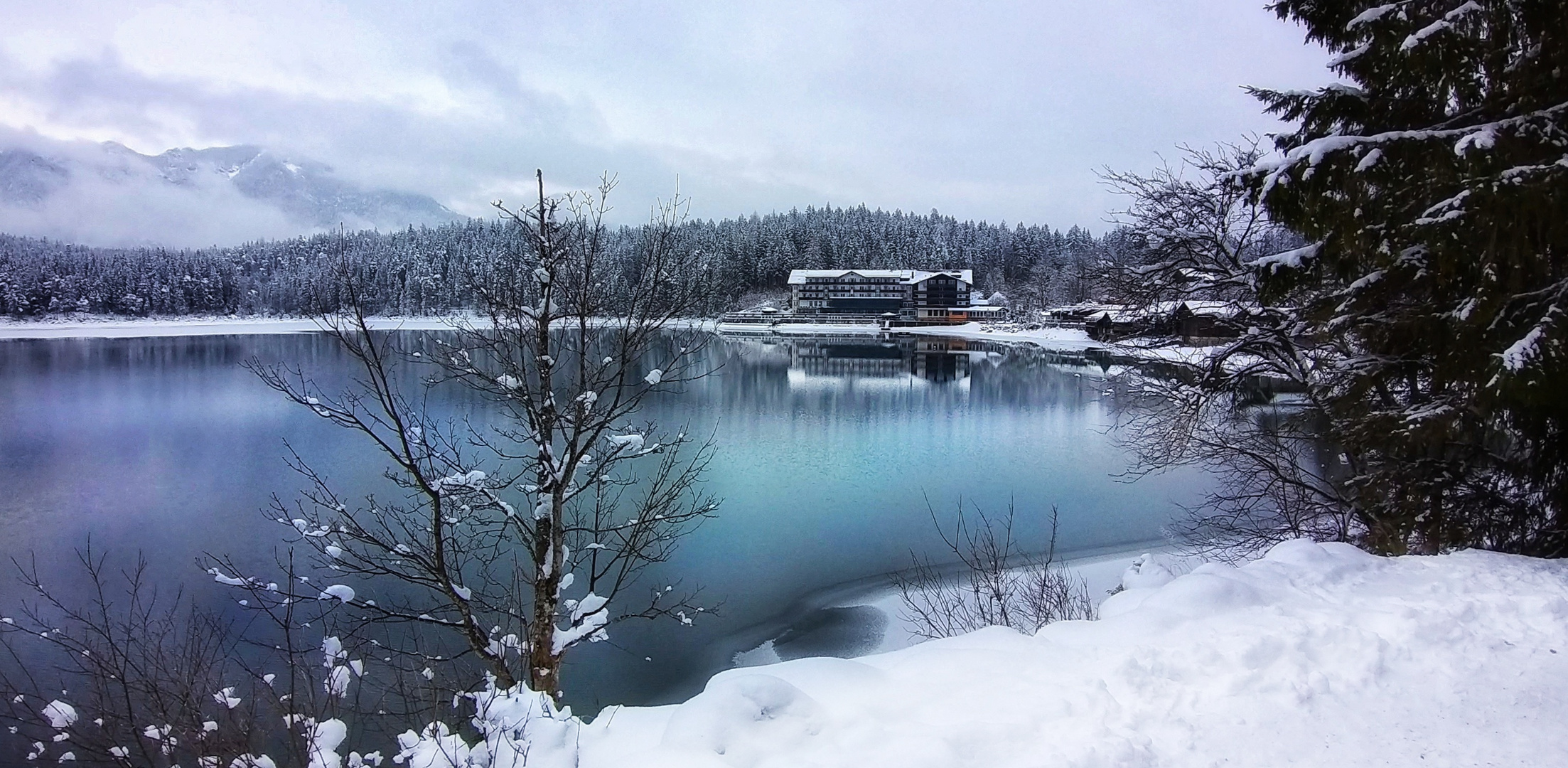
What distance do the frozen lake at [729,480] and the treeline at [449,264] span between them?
48.8m

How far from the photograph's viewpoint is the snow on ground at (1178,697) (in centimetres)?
330

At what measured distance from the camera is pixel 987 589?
10.6 meters

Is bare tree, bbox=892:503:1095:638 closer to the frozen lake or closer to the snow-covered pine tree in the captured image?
the frozen lake

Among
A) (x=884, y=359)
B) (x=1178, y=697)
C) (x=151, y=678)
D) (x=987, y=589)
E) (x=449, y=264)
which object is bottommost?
(x=987, y=589)

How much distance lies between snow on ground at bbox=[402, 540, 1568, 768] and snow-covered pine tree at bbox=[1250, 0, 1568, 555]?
1.35m

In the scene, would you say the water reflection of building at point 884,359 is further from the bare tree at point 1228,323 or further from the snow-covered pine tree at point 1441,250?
the snow-covered pine tree at point 1441,250

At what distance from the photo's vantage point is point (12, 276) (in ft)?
247

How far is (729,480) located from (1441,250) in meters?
14.4

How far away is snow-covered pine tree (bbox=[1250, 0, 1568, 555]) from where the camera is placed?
4.59 m

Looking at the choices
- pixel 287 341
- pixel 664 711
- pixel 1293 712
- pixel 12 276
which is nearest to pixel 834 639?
pixel 664 711

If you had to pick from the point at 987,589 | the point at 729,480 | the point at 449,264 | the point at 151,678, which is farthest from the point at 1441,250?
the point at 449,264

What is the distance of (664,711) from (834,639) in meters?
6.13

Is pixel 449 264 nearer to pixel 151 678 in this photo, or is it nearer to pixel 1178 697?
pixel 151 678

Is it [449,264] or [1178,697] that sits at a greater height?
[449,264]
